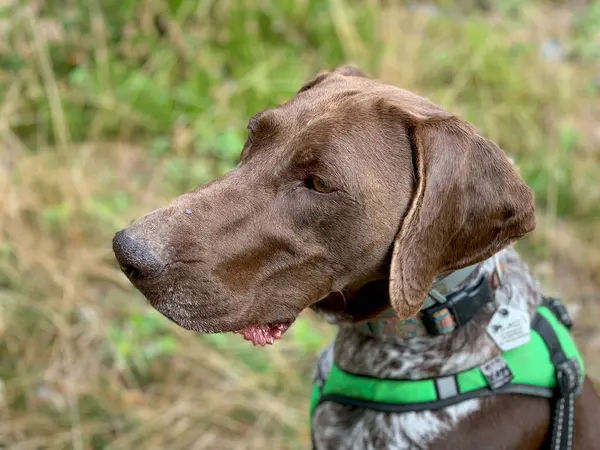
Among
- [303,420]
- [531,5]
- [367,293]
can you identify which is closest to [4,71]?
[303,420]

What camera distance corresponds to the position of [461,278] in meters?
2.51

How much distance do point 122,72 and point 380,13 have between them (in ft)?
8.49

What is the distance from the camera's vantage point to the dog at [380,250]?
2.25m

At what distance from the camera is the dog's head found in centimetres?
225

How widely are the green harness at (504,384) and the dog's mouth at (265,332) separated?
0.41 metres

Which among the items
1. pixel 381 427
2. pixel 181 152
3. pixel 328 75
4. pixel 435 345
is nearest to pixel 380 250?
pixel 435 345

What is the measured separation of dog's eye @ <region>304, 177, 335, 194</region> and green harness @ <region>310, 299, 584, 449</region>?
2.52 feet

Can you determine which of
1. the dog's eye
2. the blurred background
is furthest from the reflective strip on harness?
the blurred background

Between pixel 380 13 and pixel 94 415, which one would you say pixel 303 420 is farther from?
pixel 380 13

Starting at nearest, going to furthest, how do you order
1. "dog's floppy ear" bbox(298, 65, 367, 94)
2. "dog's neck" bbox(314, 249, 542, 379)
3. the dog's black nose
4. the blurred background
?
the dog's black nose → "dog's neck" bbox(314, 249, 542, 379) → "dog's floppy ear" bbox(298, 65, 367, 94) → the blurred background

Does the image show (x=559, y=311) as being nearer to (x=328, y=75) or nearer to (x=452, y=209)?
(x=452, y=209)

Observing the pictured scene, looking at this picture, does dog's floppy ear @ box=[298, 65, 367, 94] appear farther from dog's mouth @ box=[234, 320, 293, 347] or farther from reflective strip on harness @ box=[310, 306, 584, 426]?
reflective strip on harness @ box=[310, 306, 584, 426]

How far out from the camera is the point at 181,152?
220 inches

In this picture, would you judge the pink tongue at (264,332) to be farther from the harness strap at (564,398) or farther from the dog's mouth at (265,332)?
the harness strap at (564,398)
